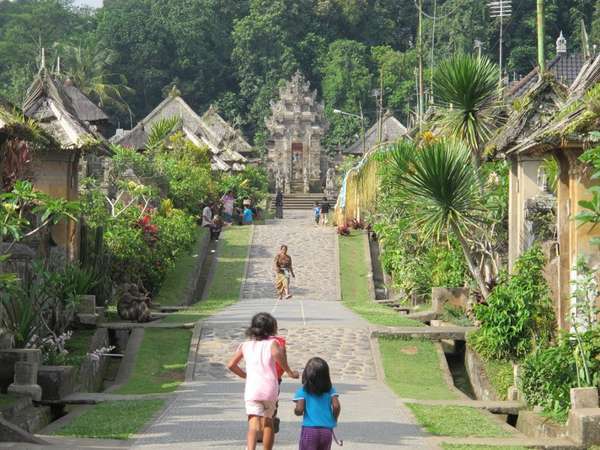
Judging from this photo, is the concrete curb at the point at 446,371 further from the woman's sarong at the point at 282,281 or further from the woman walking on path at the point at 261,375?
the woman's sarong at the point at 282,281

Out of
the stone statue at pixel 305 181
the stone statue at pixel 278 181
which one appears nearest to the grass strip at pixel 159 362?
the stone statue at pixel 278 181

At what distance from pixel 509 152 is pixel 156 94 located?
81919 mm

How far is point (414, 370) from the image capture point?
20.7 m

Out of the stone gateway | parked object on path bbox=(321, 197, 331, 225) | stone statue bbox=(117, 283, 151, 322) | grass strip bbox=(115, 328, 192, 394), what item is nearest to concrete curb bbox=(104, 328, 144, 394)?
grass strip bbox=(115, 328, 192, 394)

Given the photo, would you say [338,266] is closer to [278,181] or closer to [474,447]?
[474,447]

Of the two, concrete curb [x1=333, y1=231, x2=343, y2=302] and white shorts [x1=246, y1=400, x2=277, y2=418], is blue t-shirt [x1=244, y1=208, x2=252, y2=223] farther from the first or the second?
white shorts [x1=246, y1=400, x2=277, y2=418]

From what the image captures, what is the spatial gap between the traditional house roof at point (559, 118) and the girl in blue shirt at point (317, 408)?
509cm

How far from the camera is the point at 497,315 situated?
66.4 feet

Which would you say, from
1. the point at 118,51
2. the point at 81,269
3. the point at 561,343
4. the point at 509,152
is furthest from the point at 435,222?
the point at 118,51

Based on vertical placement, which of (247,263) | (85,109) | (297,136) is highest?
(297,136)

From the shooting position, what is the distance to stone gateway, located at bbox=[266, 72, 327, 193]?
82.0 metres

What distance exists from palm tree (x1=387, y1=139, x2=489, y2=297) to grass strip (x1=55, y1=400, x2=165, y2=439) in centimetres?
720

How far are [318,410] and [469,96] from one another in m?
14.4

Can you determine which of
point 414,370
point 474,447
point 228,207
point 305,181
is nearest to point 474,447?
point 474,447
